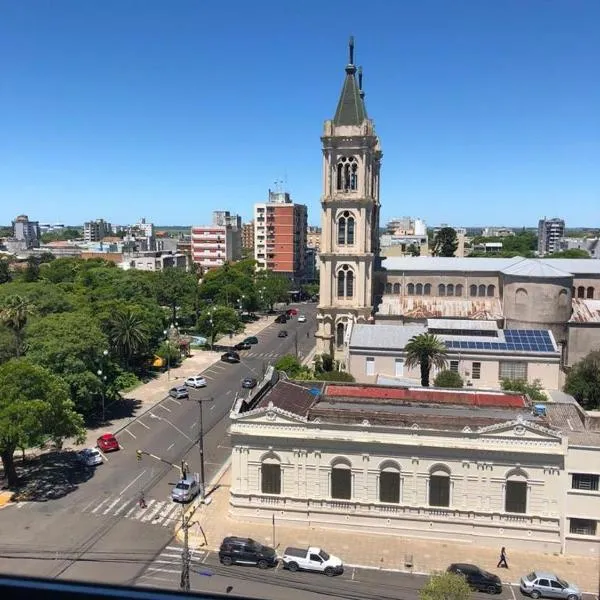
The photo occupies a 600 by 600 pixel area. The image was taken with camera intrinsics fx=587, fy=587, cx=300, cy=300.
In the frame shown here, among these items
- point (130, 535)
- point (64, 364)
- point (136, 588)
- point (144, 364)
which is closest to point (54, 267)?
point (144, 364)

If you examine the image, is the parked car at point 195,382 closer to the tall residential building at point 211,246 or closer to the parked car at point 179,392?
the parked car at point 179,392

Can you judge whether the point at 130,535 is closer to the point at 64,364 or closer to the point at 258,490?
the point at 258,490

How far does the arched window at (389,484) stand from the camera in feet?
100

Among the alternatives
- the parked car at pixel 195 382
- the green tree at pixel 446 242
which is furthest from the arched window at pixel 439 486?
the green tree at pixel 446 242

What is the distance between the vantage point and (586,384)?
45.9 m

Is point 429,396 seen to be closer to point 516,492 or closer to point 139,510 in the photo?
point 516,492

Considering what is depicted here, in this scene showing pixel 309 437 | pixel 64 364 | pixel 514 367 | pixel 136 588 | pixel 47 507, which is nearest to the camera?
pixel 136 588

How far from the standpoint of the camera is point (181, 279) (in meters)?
97.6

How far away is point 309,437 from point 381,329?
2530 centimetres

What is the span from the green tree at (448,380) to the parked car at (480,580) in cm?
2139

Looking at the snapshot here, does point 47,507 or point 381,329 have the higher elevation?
point 381,329

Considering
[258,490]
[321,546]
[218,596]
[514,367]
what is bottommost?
→ [321,546]

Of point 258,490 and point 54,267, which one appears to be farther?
point 54,267

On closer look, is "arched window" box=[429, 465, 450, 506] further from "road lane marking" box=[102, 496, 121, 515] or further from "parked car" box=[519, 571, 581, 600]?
"road lane marking" box=[102, 496, 121, 515]
